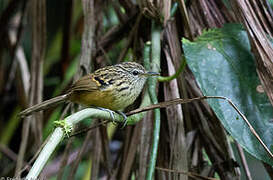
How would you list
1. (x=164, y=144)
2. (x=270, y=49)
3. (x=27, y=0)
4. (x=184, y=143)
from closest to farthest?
1. (x=270, y=49)
2. (x=184, y=143)
3. (x=164, y=144)
4. (x=27, y=0)

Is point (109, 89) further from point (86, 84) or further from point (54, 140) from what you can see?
point (54, 140)

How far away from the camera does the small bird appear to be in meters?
2.49

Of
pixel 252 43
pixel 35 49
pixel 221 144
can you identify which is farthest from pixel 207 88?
pixel 35 49

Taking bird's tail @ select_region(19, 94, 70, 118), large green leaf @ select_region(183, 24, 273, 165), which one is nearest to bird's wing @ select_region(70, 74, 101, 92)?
bird's tail @ select_region(19, 94, 70, 118)

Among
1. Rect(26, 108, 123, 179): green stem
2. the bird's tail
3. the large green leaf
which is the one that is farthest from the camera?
the bird's tail

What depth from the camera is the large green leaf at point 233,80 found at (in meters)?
1.97

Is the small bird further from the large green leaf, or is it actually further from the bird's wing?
the large green leaf

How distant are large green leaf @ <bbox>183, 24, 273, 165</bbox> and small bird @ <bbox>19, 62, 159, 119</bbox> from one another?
34 centimetres

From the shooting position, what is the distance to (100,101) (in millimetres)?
2529

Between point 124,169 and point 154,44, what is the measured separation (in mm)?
788

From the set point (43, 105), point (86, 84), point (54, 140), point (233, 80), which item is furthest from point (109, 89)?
point (54, 140)

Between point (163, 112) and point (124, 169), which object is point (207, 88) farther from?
point (124, 169)

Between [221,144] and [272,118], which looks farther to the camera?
[221,144]

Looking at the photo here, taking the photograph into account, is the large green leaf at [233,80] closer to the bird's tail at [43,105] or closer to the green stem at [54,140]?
the green stem at [54,140]
